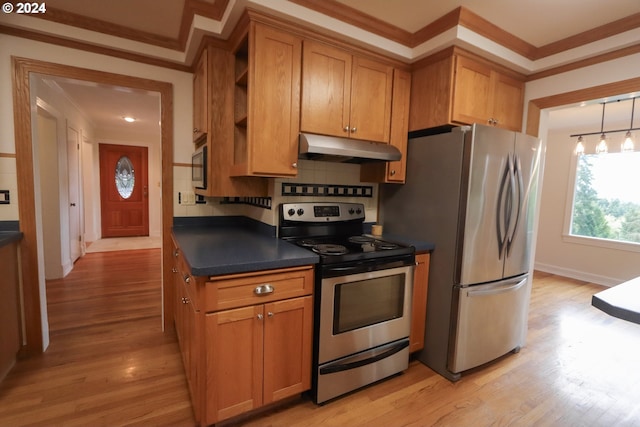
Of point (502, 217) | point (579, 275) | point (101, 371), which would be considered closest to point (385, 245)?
point (502, 217)

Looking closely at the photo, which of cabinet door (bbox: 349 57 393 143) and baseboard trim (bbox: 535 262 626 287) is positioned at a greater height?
cabinet door (bbox: 349 57 393 143)

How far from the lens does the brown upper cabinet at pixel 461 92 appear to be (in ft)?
6.73

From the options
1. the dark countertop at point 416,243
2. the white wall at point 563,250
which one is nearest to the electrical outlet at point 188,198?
the dark countertop at point 416,243

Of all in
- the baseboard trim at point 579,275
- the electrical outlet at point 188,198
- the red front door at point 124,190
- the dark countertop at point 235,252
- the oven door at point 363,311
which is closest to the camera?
the dark countertop at point 235,252

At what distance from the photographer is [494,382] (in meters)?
2.06

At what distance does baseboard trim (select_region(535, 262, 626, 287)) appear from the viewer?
420 cm

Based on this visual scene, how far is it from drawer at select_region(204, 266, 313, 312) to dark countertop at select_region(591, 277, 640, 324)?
124 cm

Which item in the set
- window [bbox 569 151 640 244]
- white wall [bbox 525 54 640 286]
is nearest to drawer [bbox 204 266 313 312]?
white wall [bbox 525 54 640 286]

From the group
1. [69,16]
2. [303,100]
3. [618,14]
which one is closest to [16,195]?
[69,16]

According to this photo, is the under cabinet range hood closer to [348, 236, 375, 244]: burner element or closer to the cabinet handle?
[348, 236, 375, 244]: burner element

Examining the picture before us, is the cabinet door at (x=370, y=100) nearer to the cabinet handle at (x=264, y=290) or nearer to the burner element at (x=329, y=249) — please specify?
the burner element at (x=329, y=249)

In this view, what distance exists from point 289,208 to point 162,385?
1387mm

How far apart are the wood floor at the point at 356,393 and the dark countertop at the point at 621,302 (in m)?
0.98

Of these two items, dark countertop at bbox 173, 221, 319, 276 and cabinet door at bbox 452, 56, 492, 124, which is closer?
dark countertop at bbox 173, 221, 319, 276
